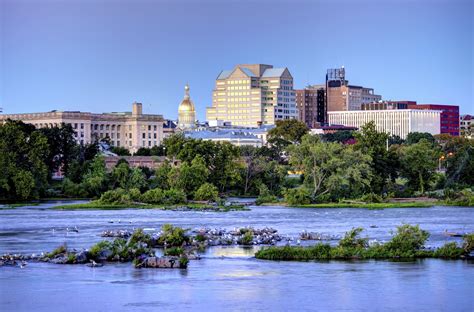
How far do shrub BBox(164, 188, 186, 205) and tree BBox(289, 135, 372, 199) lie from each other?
1171cm

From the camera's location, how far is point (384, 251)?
58.2 metres

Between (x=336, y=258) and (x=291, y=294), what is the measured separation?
440 inches

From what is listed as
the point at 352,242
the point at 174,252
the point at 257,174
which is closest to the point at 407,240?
the point at 352,242

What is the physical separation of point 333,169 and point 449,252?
49.6 metres

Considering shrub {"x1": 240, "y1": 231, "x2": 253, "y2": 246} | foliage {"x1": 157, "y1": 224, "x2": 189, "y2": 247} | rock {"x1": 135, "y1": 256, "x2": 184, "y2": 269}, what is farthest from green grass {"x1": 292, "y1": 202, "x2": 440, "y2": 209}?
rock {"x1": 135, "y1": 256, "x2": 184, "y2": 269}

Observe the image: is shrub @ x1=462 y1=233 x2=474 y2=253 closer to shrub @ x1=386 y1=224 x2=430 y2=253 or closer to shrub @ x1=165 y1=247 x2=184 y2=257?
shrub @ x1=386 y1=224 x2=430 y2=253

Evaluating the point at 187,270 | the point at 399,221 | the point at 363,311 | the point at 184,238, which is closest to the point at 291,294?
the point at 363,311

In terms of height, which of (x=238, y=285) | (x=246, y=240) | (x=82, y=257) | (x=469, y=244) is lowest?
(x=238, y=285)

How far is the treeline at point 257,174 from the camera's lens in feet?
351

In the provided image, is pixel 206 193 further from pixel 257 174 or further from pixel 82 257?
pixel 82 257

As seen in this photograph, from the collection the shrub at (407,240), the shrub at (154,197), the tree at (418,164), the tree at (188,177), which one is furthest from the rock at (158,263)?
the tree at (418,164)

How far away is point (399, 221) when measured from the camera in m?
83.7

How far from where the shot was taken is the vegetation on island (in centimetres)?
5762

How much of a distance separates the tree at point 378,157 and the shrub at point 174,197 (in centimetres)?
1881
